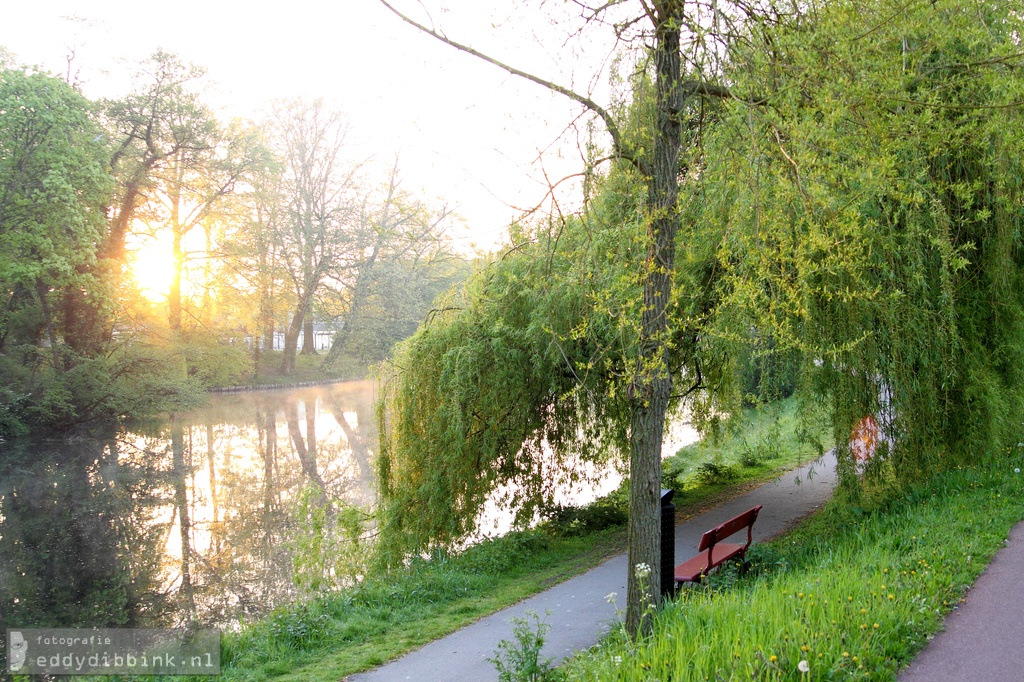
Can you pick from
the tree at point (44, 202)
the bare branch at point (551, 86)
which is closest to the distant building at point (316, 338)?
the tree at point (44, 202)

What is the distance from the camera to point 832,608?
4.41 m

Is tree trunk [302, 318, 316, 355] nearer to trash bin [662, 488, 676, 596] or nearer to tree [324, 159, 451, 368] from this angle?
tree [324, 159, 451, 368]

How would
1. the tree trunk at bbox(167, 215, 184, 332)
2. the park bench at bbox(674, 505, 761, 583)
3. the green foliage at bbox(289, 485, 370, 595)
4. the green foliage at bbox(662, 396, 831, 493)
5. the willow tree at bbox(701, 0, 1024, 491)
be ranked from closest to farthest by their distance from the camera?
1. the willow tree at bbox(701, 0, 1024, 491)
2. the park bench at bbox(674, 505, 761, 583)
3. the green foliage at bbox(662, 396, 831, 493)
4. the green foliage at bbox(289, 485, 370, 595)
5. the tree trunk at bbox(167, 215, 184, 332)

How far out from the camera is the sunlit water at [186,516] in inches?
413

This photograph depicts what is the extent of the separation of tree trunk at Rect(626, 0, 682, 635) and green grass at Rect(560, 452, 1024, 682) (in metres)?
0.37

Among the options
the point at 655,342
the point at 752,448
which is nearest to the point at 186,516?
Answer: the point at 752,448

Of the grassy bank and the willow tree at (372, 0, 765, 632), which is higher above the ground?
the willow tree at (372, 0, 765, 632)

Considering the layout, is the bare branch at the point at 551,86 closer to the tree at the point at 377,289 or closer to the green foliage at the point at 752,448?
the green foliage at the point at 752,448

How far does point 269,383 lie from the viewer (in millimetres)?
37750

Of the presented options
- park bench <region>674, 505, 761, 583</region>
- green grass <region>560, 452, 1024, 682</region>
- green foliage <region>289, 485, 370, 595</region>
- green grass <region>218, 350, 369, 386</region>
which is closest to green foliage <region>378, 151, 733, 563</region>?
green foliage <region>289, 485, 370, 595</region>

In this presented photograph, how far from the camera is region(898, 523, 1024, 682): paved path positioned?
391cm

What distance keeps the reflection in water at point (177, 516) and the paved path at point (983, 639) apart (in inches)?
274

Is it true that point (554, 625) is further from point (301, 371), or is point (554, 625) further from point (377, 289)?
point (301, 371)

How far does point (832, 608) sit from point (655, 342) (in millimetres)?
2011
